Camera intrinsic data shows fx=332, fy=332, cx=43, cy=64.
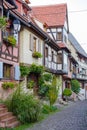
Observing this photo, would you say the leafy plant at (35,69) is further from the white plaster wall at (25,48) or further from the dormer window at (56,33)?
the dormer window at (56,33)

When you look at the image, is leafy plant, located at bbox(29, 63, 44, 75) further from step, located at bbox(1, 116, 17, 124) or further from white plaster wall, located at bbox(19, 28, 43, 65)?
step, located at bbox(1, 116, 17, 124)

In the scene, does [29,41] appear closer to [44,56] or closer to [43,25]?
[44,56]

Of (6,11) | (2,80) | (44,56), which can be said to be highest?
(6,11)

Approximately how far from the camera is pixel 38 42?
26.9 metres

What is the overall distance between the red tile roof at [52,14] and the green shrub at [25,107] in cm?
2292

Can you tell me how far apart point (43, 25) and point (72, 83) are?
17352 millimetres

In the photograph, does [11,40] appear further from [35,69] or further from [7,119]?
[7,119]

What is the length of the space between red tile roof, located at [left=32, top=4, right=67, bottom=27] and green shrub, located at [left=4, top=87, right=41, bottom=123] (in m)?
22.9

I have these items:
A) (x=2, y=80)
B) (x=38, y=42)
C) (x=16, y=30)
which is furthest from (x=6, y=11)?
(x=38, y=42)

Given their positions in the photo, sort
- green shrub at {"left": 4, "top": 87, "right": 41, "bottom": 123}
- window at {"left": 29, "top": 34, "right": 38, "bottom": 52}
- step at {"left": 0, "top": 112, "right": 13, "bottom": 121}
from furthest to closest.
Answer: window at {"left": 29, "top": 34, "right": 38, "bottom": 52}, green shrub at {"left": 4, "top": 87, "right": 41, "bottom": 123}, step at {"left": 0, "top": 112, "right": 13, "bottom": 121}

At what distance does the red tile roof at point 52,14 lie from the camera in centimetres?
3931

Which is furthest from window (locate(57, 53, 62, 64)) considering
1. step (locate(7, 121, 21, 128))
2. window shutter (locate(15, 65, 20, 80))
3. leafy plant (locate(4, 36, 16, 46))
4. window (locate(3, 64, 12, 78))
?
step (locate(7, 121, 21, 128))

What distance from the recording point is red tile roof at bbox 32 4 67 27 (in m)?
39.3

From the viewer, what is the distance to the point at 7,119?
1513 centimetres
